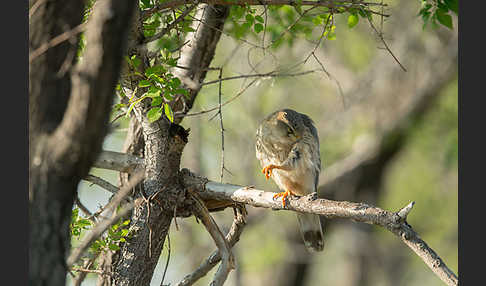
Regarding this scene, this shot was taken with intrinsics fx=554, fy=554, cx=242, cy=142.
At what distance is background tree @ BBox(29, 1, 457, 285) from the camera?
1.96m

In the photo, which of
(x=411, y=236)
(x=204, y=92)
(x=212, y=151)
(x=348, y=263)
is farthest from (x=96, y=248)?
(x=348, y=263)

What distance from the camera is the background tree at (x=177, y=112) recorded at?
1963 mm

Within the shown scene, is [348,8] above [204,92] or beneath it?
beneath

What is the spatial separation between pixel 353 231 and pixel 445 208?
206 inches

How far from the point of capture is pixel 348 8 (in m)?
3.86

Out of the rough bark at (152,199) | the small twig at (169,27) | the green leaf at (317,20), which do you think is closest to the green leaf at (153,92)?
the rough bark at (152,199)

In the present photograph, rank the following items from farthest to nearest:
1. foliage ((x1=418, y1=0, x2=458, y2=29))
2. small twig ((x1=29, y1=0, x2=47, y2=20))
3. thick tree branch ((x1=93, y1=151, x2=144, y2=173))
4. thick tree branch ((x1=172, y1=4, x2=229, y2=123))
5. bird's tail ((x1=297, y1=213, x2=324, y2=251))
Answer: bird's tail ((x1=297, y1=213, x2=324, y2=251)) → thick tree branch ((x1=172, y1=4, x2=229, y2=123)) → foliage ((x1=418, y1=0, x2=458, y2=29)) → thick tree branch ((x1=93, y1=151, x2=144, y2=173)) → small twig ((x1=29, y1=0, x2=47, y2=20))

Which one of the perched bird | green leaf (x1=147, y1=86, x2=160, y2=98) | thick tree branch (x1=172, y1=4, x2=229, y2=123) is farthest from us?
the perched bird

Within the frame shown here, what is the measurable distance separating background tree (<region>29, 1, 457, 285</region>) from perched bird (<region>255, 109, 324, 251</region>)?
1.27 ft

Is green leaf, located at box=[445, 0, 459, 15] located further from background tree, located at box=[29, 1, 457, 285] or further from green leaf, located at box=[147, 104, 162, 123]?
green leaf, located at box=[147, 104, 162, 123]

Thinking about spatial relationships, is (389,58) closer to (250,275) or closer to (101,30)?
(250,275)

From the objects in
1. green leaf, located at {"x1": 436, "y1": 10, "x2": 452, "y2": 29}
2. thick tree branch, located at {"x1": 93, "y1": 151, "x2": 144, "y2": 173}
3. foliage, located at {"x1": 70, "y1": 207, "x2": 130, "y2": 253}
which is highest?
green leaf, located at {"x1": 436, "y1": 10, "x2": 452, "y2": 29}

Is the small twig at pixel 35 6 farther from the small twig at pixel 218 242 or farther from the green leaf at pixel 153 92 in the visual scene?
the small twig at pixel 218 242

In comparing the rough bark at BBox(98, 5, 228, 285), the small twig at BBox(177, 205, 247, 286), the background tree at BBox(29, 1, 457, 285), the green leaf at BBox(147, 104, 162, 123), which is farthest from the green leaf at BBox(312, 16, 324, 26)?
the green leaf at BBox(147, 104, 162, 123)
